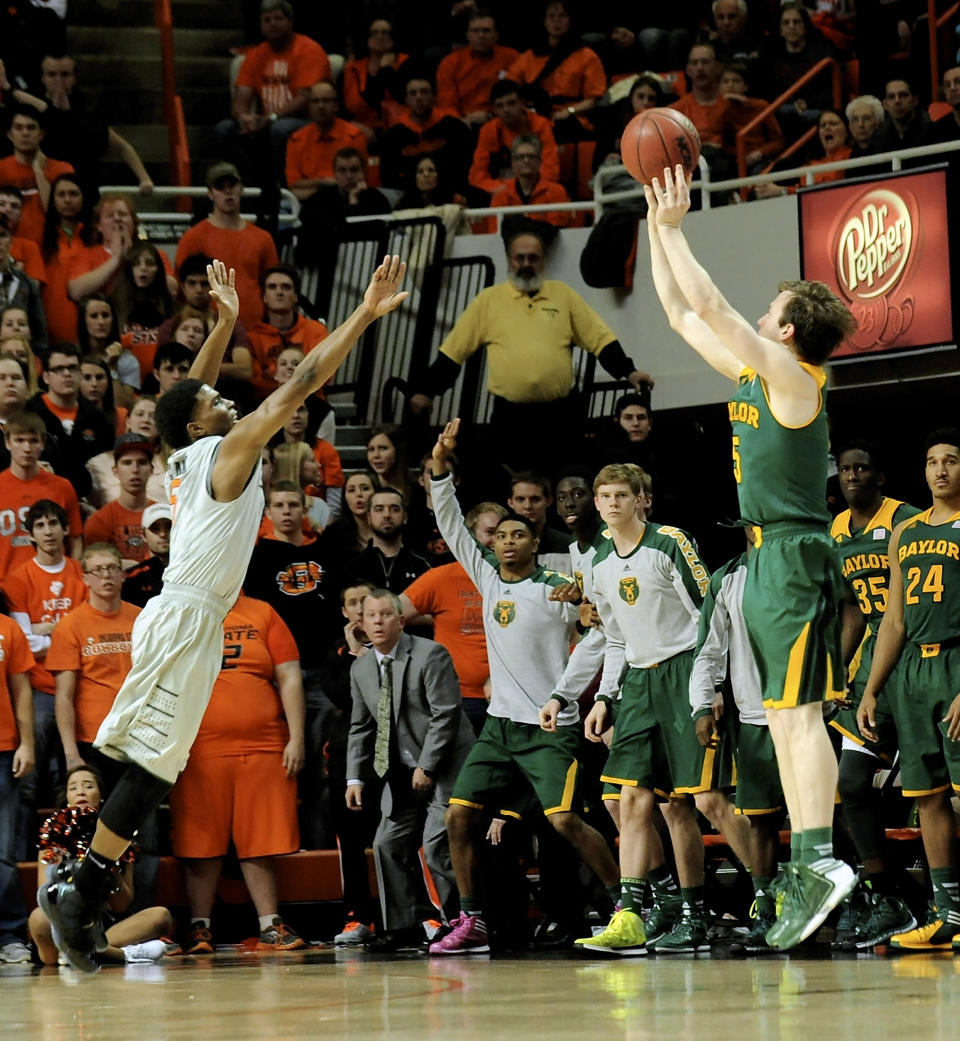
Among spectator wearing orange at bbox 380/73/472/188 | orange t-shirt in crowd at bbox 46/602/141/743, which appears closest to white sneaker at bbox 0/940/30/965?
orange t-shirt in crowd at bbox 46/602/141/743

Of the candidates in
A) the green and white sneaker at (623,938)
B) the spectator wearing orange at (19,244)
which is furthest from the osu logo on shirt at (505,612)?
the spectator wearing orange at (19,244)

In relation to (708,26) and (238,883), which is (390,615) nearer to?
(238,883)

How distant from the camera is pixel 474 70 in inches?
645

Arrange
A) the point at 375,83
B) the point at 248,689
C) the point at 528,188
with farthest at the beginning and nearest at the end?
1. the point at 375,83
2. the point at 528,188
3. the point at 248,689

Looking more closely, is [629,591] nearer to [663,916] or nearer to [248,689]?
[663,916]

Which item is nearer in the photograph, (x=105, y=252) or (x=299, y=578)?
(x=299, y=578)

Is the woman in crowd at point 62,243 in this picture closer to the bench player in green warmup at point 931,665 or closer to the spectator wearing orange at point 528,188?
the spectator wearing orange at point 528,188

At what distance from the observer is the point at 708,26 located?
17.5 m

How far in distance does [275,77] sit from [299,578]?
6.60m

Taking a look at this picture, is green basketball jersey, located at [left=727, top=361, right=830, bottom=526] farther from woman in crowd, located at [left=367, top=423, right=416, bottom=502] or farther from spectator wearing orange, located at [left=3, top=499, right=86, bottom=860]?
woman in crowd, located at [left=367, top=423, right=416, bottom=502]

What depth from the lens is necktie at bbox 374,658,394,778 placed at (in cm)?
970

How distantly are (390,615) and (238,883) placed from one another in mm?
1713

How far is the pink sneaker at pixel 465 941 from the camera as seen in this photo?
895 cm

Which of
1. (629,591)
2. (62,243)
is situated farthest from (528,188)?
(629,591)
